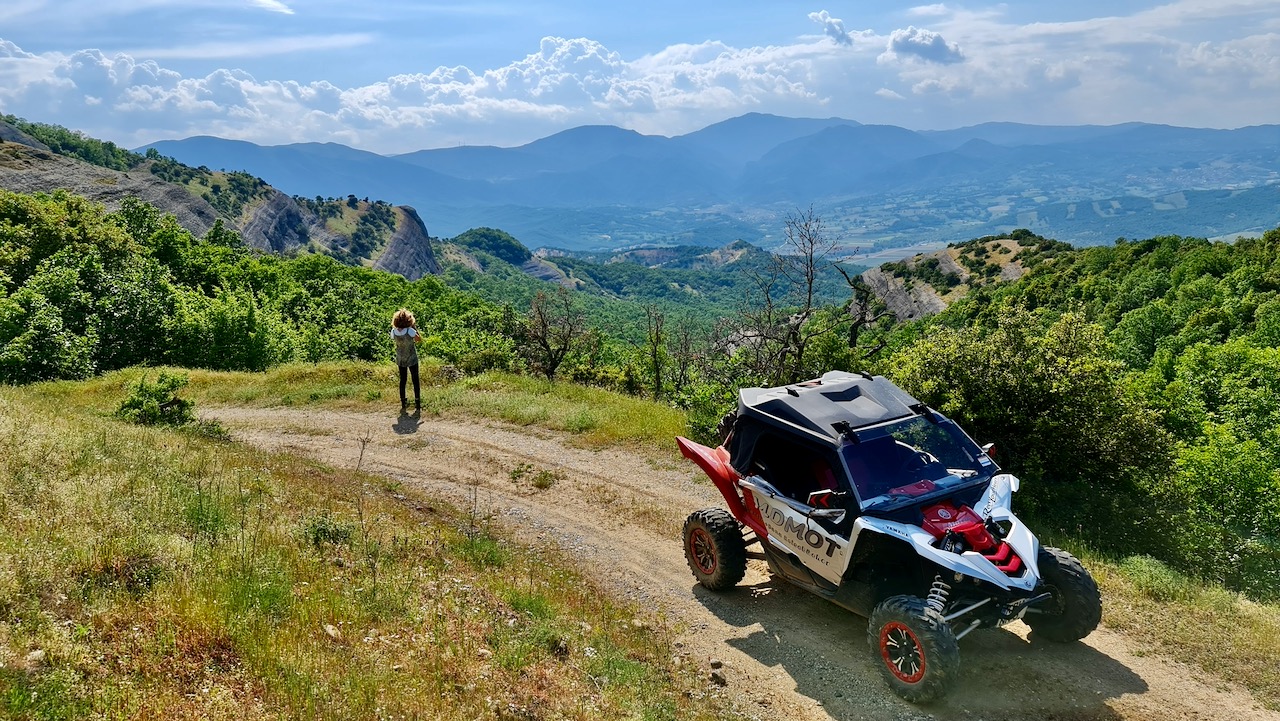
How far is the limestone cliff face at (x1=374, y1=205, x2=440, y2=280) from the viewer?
152 meters

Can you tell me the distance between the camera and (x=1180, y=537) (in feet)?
31.3

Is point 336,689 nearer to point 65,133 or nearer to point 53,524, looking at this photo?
point 53,524

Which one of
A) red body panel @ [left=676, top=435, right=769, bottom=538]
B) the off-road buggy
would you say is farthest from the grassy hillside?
red body panel @ [left=676, top=435, right=769, bottom=538]

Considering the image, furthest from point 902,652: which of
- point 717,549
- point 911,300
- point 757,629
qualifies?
point 911,300

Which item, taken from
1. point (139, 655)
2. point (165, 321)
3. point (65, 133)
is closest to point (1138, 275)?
point (139, 655)

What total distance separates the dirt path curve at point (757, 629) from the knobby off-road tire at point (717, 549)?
0.30 meters

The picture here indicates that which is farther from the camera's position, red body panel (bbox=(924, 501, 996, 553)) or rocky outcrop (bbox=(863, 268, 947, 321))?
rocky outcrop (bbox=(863, 268, 947, 321))

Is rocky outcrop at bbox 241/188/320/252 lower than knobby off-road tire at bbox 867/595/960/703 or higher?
higher

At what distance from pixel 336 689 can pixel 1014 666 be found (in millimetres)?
6447

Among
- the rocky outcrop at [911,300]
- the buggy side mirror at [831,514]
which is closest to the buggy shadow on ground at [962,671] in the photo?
the buggy side mirror at [831,514]

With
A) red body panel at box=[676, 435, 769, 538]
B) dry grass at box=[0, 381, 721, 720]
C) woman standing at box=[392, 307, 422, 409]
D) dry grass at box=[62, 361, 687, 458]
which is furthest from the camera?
woman standing at box=[392, 307, 422, 409]

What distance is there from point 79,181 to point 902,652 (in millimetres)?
101991

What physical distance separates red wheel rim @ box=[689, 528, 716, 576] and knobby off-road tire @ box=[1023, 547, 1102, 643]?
3.50 metres

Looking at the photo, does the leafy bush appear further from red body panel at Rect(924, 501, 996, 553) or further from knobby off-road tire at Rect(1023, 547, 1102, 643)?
knobby off-road tire at Rect(1023, 547, 1102, 643)
